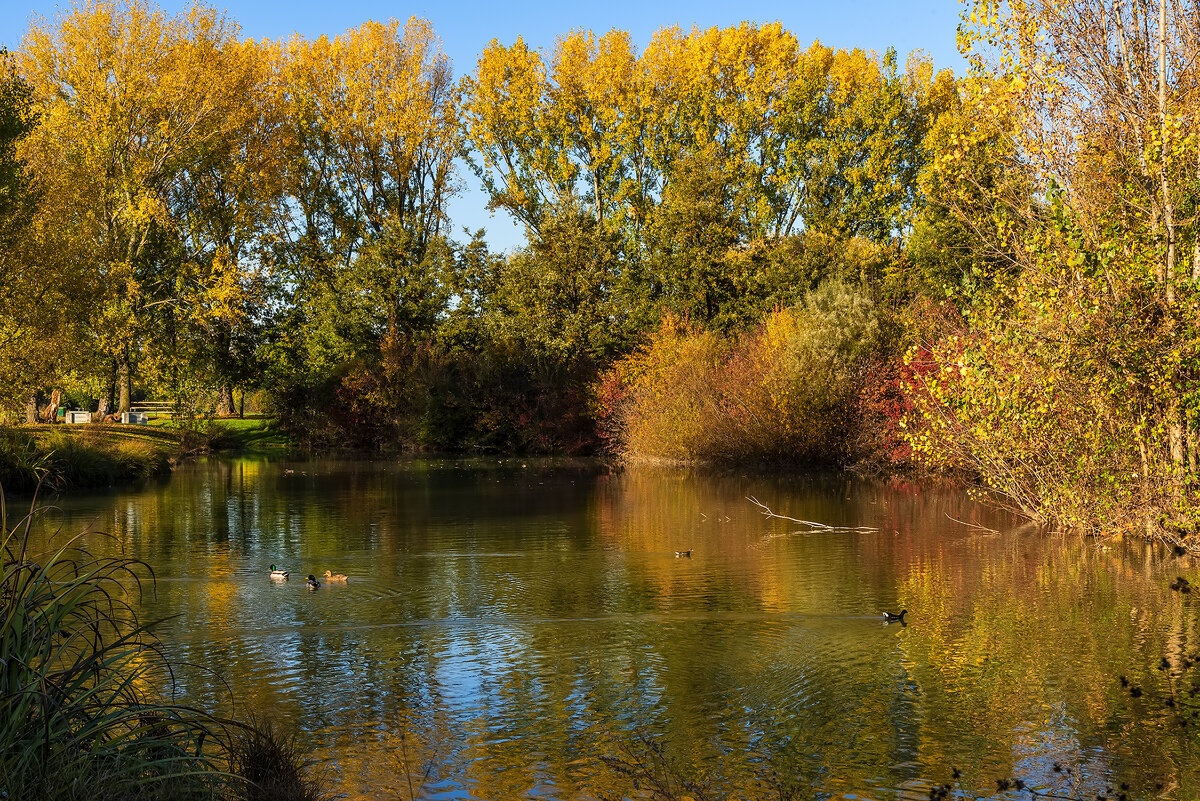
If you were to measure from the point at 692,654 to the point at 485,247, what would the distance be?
135 feet

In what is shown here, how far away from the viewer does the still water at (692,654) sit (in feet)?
24.5

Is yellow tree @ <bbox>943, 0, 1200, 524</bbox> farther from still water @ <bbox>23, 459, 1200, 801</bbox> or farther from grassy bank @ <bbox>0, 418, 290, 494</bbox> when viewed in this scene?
grassy bank @ <bbox>0, 418, 290, 494</bbox>

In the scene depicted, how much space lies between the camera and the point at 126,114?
39.5 metres

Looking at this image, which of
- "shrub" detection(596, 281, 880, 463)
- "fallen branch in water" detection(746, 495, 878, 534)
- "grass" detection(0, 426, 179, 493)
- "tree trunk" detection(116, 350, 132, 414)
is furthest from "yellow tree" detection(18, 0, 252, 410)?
"fallen branch in water" detection(746, 495, 878, 534)

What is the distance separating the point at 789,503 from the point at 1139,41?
11.9m

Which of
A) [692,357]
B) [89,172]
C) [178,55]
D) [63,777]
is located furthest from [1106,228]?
[178,55]

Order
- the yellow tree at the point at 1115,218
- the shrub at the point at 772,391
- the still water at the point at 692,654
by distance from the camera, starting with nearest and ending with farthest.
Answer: the still water at the point at 692,654 → the yellow tree at the point at 1115,218 → the shrub at the point at 772,391

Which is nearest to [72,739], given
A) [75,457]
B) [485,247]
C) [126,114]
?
[75,457]

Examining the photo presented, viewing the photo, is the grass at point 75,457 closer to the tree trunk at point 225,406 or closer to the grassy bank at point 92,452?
the grassy bank at point 92,452

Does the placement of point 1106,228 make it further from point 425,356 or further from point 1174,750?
point 425,356

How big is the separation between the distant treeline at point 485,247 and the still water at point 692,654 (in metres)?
6.82

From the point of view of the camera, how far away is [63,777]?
513 cm

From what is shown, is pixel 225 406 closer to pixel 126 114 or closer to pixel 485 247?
pixel 485 247

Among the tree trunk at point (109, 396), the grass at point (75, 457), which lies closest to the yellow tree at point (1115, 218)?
the grass at point (75, 457)
